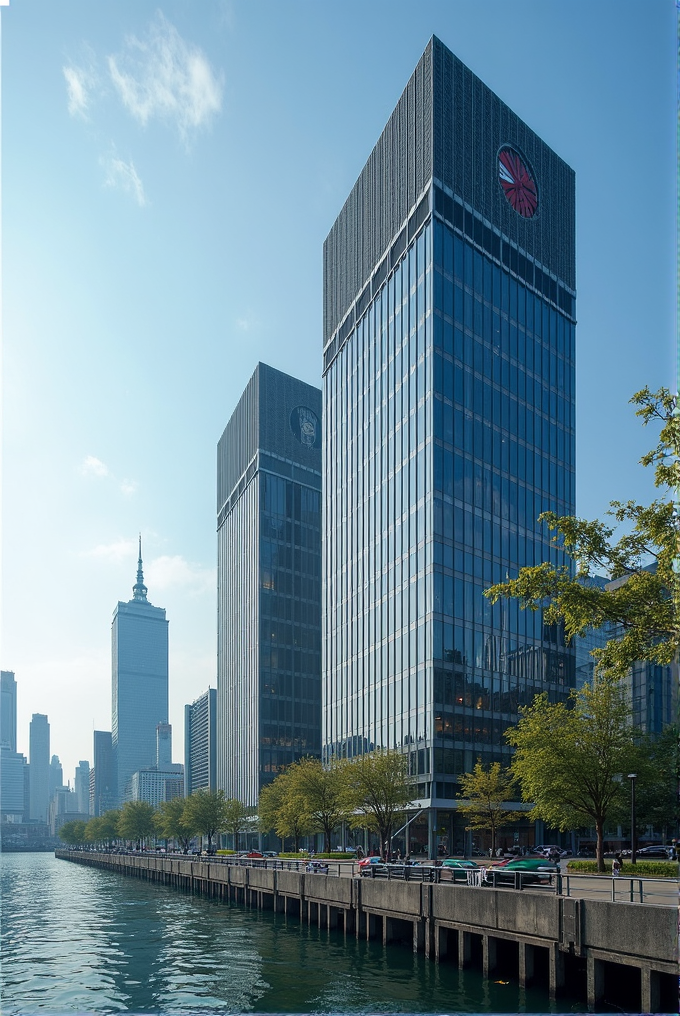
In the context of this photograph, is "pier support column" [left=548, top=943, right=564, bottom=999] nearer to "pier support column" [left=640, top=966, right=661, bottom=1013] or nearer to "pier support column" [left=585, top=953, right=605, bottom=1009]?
"pier support column" [left=585, top=953, right=605, bottom=1009]

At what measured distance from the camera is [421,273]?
98188mm

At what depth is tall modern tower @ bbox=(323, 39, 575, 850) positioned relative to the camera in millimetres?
91750

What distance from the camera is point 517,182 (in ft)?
366

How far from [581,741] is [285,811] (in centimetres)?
4685

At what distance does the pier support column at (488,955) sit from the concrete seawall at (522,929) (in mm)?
35

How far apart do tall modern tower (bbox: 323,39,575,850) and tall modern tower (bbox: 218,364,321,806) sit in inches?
2077

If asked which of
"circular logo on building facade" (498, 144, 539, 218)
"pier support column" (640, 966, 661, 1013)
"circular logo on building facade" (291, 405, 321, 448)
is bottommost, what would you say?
"pier support column" (640, 966, 661, 1013)

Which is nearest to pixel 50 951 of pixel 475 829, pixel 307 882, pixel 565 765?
pixel 307 882

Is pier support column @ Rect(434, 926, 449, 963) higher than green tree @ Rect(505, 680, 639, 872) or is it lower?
lower

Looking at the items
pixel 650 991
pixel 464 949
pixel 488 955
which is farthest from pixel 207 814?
pixel 650 991

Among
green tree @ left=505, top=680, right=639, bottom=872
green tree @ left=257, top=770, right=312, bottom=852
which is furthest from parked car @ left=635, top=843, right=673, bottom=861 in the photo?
green tree @ left=505, top=680, right=639, bottom=872

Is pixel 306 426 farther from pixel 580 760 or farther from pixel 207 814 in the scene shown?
pixel 580 760

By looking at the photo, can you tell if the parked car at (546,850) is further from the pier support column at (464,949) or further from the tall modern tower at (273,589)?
the tall modern tower at (273,589)

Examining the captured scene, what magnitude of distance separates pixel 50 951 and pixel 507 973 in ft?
78.8
